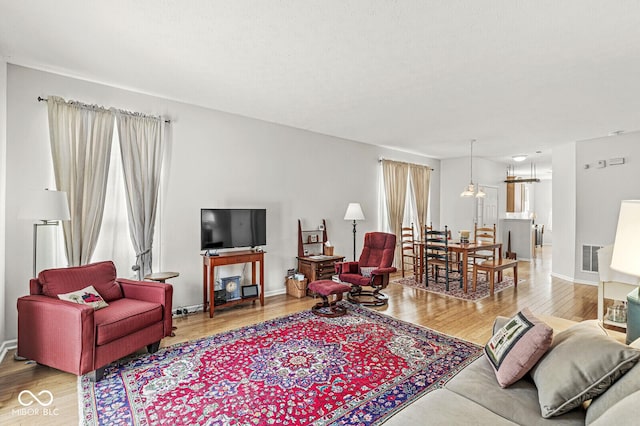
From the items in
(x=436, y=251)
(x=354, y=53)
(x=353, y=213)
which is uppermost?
(x=354, y=53)

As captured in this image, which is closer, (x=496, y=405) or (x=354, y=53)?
(x=496, y=405)

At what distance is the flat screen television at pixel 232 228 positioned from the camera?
420cm

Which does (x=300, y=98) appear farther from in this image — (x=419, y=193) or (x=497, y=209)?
(x=497, y=209)

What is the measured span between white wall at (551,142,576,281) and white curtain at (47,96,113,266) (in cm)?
773

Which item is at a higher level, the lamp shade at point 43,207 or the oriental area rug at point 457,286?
the lamp shade at point 43,207

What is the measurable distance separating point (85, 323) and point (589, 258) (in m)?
7.68

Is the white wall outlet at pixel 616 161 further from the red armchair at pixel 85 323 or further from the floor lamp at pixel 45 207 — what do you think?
the floor lamp at pixel 45 207

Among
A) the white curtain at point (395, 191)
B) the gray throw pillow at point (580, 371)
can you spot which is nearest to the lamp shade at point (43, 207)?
the gray throw pillow at point (580, 371)

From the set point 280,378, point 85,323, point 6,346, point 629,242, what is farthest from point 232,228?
point 629,242

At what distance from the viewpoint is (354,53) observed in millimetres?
2840

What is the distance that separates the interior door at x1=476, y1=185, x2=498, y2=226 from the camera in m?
8.27

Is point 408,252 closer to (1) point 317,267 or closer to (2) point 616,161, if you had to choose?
(1) point 317,267

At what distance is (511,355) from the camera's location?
173 centimetres

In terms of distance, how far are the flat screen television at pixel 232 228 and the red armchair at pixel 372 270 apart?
1.35 m
